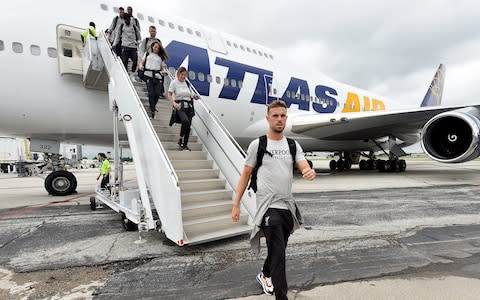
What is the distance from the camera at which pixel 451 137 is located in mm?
9312

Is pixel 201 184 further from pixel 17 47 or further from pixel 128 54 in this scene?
pixel 17 47

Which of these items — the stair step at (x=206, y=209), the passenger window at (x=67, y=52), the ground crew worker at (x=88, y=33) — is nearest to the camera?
the stair step at (x=206, y=209)

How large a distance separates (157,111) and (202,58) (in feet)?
10.2

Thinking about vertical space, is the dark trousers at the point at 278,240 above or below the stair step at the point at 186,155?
below

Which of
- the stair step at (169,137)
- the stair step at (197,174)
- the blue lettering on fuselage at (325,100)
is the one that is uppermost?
the blue lettering on fuselage at (325,100)

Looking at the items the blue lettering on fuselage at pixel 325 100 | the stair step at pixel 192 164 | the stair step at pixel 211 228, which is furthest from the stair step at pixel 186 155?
the blue lettering on fuselage at pixel 325 100

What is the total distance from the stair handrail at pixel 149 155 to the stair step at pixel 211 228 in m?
0.22

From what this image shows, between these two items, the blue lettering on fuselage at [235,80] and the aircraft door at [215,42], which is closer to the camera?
Result: the blue lettering on fuselage at [235,80]

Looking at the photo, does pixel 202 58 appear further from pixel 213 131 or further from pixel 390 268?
pixel 390 268

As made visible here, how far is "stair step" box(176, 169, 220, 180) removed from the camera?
15.0ft

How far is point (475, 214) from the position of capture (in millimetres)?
5102

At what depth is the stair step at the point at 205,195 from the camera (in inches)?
162

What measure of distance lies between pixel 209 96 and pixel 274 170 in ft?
22.5

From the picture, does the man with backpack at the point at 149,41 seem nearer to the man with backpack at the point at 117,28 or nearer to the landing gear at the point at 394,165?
the man with backpack at the point at 117,28
